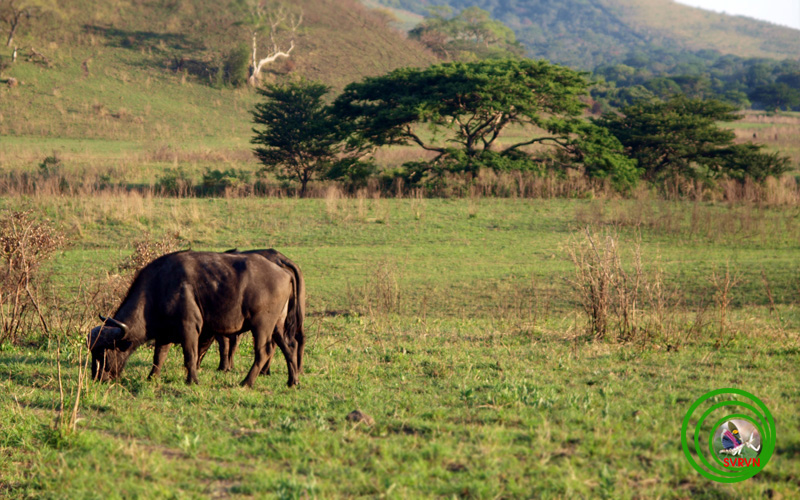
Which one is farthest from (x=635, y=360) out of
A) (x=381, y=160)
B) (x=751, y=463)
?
(x=381, y=160)

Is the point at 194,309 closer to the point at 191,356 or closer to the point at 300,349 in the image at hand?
the point at 191,356

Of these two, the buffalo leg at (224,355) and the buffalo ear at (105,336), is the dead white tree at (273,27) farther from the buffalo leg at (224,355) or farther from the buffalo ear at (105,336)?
the buffalo ear at (105,336)

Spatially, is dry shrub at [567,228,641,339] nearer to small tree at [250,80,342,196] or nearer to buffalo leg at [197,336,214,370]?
buffalo leg at [197,336,214,370]

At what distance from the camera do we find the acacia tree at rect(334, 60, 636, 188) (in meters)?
26.3

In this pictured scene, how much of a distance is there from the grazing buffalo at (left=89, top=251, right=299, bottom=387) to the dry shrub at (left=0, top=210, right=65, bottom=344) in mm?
2124

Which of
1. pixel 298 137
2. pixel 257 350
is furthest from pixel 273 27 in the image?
pixel 257 350

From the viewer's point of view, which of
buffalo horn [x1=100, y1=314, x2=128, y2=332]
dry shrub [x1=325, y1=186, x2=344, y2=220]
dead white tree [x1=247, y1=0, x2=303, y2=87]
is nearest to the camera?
buffalo horn [x1=100, y1=314, x2=128, y2=332]

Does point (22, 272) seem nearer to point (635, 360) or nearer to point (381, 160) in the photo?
point (635, 360)

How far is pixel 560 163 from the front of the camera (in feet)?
90.5

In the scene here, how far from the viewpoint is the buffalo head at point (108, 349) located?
22.4 ft

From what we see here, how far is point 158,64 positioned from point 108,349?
172 ft

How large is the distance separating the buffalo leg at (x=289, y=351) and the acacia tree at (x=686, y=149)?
22.6m

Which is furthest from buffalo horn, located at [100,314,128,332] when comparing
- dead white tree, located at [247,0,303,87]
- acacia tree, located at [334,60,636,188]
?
dead white tree, located at [247,0,303,87]

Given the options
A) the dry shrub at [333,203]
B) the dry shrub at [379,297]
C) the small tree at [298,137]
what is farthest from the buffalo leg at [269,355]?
the small tree at [298,137]
